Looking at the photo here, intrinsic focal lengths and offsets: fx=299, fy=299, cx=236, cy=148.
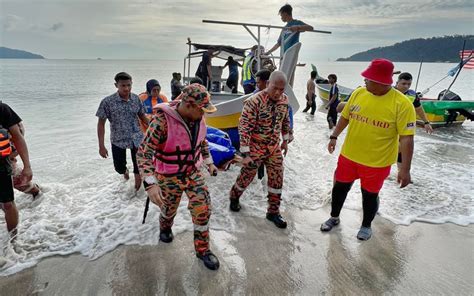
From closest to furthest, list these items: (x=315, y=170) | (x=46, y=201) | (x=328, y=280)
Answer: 1. (x=328, y=280)
2. (x=46, y=201)
3. (x=315, y=170)

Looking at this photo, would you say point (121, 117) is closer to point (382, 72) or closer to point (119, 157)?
point (119, 157)

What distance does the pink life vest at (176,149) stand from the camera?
246 centimetres

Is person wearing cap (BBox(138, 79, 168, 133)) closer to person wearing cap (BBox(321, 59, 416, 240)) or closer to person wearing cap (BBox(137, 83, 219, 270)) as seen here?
person wearing cap (BBox(137, 83, 219, 270))

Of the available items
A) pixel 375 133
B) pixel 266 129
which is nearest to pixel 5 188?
pixel 266 129

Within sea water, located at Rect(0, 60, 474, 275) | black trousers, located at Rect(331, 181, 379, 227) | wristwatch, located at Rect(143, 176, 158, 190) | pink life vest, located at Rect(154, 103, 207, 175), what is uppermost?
pink life vest, located at Rect(154, 103, 207, 175)

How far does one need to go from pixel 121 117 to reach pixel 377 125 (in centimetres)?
327

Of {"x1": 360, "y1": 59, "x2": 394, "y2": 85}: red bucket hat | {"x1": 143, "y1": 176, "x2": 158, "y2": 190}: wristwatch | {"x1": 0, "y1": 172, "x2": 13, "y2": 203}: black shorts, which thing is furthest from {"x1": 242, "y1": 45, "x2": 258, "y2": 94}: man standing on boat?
{"x1": 0, "y1": 172, "x2": 13, "y2": 203}: black shorts

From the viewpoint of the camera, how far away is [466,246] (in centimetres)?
343

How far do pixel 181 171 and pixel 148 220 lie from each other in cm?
159

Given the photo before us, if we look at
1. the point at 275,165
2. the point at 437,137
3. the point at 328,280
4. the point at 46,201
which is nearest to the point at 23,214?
the point at 46,201

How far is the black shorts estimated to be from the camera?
281cm

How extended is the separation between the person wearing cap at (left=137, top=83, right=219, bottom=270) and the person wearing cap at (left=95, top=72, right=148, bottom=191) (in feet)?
5.89

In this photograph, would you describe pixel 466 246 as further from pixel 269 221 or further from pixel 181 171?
pixel 181 171

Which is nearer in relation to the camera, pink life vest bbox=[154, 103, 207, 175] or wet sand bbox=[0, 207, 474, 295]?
pink life vest bbox=[154, 103, 207, 175]
